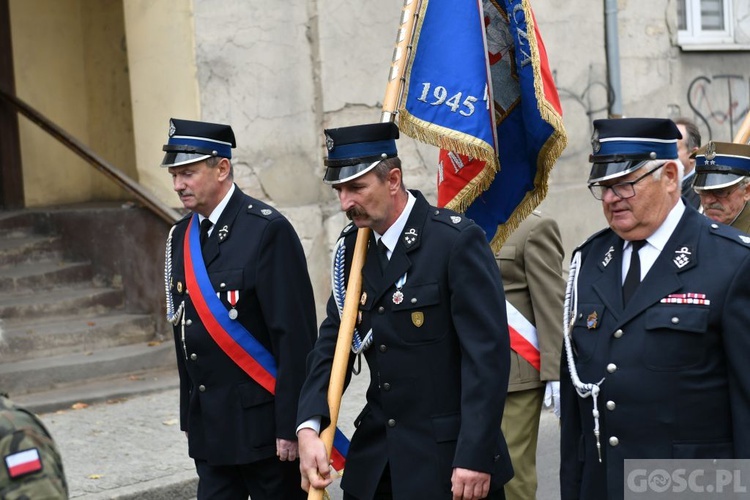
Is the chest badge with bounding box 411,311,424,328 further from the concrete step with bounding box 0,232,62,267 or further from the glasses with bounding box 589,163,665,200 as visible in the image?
the concrete step with bounding box 0,232,62,267

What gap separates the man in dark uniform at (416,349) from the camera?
371 centimetres

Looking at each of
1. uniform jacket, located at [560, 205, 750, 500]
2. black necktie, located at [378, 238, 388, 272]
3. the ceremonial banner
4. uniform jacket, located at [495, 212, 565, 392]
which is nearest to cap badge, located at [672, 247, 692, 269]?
uniform jacket, located at [560, 205, 750, 500]

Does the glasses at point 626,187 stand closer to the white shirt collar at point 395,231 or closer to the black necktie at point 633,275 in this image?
the black necktie at point 633,275

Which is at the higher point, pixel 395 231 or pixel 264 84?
pixel 264 84

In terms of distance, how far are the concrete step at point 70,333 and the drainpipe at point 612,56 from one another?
5580 mm

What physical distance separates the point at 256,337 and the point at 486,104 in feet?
4.40

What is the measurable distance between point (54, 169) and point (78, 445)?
424cm

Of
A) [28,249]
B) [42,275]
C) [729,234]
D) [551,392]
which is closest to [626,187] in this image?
[729,234]

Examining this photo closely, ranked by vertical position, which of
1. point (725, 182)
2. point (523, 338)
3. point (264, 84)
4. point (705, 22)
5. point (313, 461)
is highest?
point (705, 22)

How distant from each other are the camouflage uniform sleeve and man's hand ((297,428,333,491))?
151 centimetres

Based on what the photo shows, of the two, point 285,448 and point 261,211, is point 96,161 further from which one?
point 285,448

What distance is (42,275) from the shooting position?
9.55m

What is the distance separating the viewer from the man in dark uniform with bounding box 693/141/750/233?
5.09 metres

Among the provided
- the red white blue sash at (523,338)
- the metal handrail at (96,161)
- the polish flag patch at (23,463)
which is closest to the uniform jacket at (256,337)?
the red white blue sash at (523,338)
